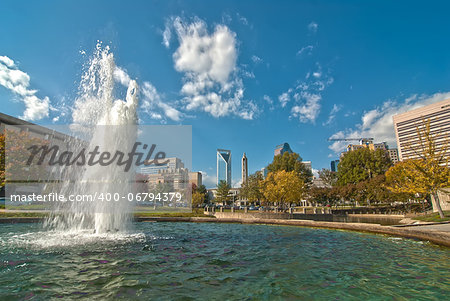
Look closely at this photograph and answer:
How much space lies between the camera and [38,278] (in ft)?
20.6

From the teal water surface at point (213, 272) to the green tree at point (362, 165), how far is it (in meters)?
48.7

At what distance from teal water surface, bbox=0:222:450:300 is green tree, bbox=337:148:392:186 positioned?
4870 cm

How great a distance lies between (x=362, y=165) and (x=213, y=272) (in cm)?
6069

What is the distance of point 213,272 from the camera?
7051mm

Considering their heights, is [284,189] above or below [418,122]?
below

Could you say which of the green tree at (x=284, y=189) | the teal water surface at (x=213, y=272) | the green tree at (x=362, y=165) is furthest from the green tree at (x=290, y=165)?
the teal water surface at (x=213, y=272)

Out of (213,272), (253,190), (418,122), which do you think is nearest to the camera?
(213,272)

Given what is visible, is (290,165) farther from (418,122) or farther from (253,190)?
(418,122)

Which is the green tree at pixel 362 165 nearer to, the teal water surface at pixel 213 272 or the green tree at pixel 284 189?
the green tree at pixel 284 189

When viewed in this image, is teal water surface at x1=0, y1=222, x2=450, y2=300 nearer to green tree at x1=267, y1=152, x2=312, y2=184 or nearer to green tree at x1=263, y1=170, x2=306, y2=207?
green tree at x1=263, y1=170, x2=306, y2=207

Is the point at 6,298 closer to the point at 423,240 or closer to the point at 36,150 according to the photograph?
the point at 423,240

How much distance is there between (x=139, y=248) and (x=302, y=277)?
6994 mm

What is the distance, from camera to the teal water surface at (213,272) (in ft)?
17.9

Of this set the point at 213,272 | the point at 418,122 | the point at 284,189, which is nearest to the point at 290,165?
the point at 284,189
